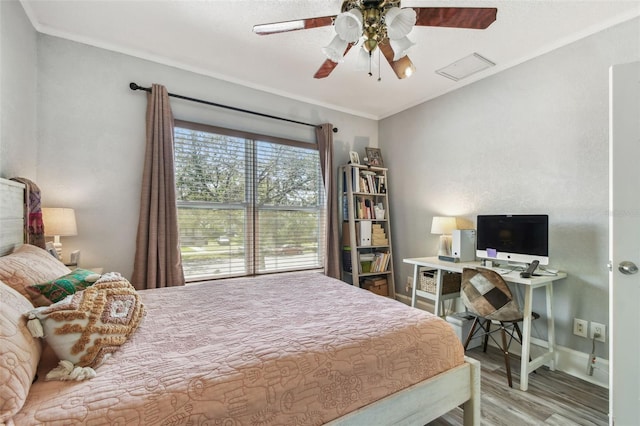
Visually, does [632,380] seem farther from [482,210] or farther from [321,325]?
[482,210]

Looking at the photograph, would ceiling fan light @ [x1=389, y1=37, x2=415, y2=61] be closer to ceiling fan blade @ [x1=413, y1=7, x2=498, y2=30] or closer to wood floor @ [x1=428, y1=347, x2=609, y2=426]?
ceiling fan blade @ [x1=413, y1=7, x2=498, y2=30]

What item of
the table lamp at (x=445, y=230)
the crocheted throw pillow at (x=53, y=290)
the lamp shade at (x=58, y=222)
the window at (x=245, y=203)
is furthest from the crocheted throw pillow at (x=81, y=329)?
the table lamp at (x=445, y=230)

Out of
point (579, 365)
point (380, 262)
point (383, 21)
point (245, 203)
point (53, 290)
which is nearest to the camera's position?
point (53, 290)

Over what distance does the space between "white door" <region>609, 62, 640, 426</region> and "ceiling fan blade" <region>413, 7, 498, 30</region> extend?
70 centimetres

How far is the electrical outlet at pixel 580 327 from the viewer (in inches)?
87.1

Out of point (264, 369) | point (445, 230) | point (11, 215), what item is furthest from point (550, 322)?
point (11, 215)

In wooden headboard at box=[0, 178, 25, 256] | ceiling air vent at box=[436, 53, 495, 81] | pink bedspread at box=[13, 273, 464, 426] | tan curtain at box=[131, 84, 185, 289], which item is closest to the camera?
pink bedspread at box=[13, 273, 464, 426]

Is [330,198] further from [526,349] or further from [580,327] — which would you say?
[580,327]

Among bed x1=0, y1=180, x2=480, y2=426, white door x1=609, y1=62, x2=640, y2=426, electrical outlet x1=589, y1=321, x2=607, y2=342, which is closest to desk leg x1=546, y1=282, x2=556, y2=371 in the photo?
electrical outlet x1=589, y1=321, x2=607, y2=342

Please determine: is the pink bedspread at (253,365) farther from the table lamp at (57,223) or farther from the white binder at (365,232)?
the white binder at (365,232)

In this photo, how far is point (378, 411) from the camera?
119 cm

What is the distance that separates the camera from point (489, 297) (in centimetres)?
213

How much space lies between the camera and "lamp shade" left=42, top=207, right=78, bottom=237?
2.07 meters

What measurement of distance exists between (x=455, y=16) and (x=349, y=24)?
0.55 m
